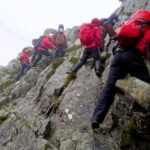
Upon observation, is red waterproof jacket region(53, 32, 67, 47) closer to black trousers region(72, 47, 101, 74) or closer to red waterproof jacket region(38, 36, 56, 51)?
red waterproof jacket region(38, 36, 56, 51)

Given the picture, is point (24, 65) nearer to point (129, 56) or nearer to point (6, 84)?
point (6, 84)

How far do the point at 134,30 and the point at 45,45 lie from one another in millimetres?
17473

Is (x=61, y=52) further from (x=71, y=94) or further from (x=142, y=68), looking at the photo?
(x=142, y=68)

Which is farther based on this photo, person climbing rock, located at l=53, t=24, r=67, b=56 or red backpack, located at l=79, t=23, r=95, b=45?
person climbing rock, located at l=53, t=24, r=67, b=56

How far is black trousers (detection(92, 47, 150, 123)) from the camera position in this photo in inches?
423

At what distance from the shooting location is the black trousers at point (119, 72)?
35.2 feet

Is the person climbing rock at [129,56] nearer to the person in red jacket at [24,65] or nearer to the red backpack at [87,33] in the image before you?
the red backpack at [87,33]

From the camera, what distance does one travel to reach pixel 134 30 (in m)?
10.4

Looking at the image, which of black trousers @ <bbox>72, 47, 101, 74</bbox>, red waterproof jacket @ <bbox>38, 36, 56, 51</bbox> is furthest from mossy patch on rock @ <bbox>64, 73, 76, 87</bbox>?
red waterproof jacket @ <bbox>38, 36, 56, 51</bbox>

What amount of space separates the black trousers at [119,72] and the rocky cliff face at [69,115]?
414 millimetres

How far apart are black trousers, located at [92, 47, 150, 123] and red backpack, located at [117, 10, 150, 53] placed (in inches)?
15.8

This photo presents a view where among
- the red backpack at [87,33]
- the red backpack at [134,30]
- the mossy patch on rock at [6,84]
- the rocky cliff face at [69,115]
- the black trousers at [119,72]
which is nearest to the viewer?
the rocky cliff face at [69,115]

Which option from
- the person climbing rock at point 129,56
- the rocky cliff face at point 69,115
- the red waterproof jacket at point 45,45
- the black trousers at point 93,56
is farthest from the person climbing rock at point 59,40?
the person climbing rock at point 129,56

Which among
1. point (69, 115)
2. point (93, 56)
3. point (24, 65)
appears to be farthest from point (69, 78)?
point (24, 65)
